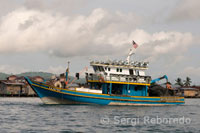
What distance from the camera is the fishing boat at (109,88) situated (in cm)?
4981

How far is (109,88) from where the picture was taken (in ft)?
172

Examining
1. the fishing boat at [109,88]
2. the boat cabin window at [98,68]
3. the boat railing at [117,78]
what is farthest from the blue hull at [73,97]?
the boat cabin window at [98,68]

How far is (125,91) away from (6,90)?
8096 cm

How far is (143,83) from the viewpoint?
2141 inches

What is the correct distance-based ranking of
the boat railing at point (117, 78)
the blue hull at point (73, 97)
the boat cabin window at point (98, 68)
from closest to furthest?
the blue hull at point (73, 97)
the boat railing at point (117, 78)
the boat cabin window at point (98, 68)

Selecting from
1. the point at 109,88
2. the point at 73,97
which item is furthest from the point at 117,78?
the point at 73,97

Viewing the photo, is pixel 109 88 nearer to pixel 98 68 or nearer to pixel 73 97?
pixel 98 68

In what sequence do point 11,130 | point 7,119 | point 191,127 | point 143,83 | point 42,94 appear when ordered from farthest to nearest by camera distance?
point 143,83 → point 42,94 → point 7,119 → point 191,127 → point 11,130

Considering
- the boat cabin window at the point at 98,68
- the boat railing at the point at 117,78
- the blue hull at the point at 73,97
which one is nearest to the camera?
the blue hull at the point at 73,97

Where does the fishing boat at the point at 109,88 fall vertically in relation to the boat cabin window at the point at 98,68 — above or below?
below

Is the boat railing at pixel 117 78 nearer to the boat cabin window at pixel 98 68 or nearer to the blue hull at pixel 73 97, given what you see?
the boat cabin window at pixel 98 68

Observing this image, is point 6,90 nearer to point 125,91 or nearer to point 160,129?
point 125,91

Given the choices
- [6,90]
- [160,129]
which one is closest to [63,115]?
[160,129]

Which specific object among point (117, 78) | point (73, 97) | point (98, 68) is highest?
point (98, 68)
